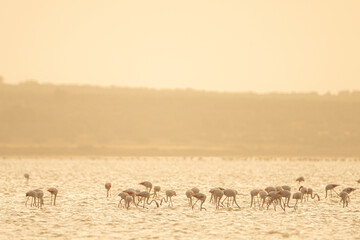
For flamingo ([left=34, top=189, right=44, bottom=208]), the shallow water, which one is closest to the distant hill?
the shallow water

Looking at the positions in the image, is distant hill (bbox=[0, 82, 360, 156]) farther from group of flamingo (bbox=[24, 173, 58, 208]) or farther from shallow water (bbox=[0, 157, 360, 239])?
shallow water (bbox=[0, 157, 360, 239])

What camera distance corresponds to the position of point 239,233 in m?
20.5

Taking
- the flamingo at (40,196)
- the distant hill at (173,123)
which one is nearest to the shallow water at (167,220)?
the flamingo at (40,196)

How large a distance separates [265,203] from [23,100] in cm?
11446

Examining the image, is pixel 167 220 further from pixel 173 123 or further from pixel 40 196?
pixel 173 123

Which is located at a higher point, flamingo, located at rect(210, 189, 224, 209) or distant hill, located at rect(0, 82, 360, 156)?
distant hill, located at rect(0, 82, 360, 156)

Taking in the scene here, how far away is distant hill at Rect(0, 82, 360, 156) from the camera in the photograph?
10531 centimetres

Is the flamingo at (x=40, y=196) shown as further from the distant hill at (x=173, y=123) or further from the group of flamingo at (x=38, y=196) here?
the distant hill at (x=173, y=123)

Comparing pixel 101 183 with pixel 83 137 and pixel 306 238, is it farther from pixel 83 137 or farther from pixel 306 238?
pixel 83 137

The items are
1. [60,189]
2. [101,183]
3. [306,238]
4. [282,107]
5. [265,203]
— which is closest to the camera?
[306,238]

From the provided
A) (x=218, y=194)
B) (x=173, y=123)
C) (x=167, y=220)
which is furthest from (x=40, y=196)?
(x=173, y=123)

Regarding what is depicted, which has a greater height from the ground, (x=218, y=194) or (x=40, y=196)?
(x=218, y=194)

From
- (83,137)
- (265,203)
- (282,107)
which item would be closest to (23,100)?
(83,137)

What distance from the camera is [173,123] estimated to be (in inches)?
4946
